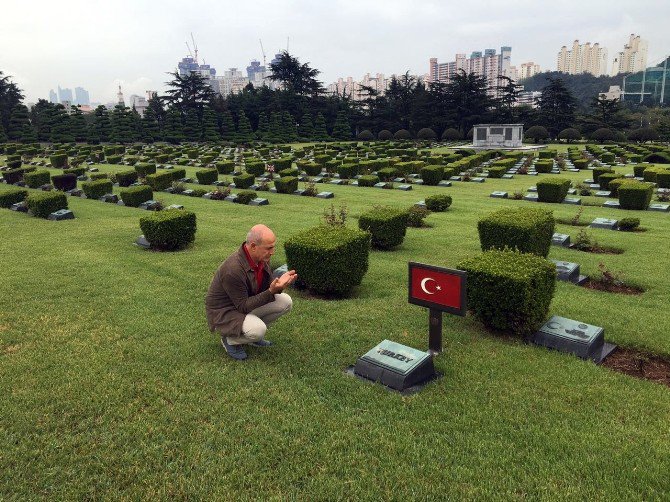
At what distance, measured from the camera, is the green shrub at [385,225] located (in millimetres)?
9258

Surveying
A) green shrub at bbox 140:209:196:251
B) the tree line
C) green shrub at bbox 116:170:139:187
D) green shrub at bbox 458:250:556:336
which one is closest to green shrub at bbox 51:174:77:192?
green shrub at bbox 116:170:139:187

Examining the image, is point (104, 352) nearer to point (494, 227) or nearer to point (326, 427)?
point (326, 427)

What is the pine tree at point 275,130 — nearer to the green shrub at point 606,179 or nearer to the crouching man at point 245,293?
the green shrub at point 606,179

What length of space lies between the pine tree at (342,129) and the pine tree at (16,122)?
123 feet

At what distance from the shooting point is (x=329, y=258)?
6.40 m

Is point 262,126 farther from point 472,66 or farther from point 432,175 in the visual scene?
point 472,66

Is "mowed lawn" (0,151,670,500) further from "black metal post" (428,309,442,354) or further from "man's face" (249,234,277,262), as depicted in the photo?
"man's face" (249,234,277,262)

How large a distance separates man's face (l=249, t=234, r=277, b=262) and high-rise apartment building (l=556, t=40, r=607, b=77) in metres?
206

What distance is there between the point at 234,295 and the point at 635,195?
46.1 feet

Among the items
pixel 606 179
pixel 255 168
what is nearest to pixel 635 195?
pixel 606 179

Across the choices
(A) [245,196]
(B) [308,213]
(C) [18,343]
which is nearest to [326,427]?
(C) [18,343]

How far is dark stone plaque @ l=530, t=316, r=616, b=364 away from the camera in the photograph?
488 cm

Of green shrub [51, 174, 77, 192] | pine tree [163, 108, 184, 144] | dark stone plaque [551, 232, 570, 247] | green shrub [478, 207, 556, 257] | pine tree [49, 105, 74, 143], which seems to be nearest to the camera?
green shrub [478, 207, 556, 257]

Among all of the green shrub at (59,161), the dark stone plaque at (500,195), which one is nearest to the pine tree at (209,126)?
the green shrub at (59,161)
